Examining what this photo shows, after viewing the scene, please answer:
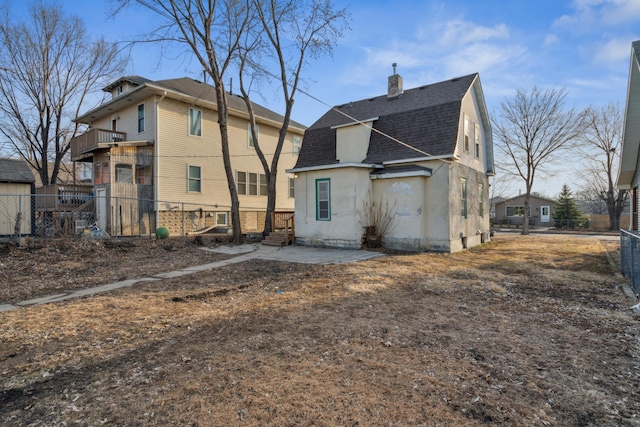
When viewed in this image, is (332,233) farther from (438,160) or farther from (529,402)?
(529,402)

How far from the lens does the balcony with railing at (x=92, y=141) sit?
16.8 meters

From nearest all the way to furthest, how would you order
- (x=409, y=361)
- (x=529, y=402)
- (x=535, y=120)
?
(x=529, y=402), (x=409, y=361), (x=535, y=120)

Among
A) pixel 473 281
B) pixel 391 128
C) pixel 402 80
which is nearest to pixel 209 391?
→ pixel 473 281

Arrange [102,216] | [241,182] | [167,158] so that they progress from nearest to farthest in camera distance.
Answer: [102,216], [167,158], [241,182]

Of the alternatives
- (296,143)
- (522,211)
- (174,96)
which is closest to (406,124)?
(174,96)

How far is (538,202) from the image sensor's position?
1625 inches

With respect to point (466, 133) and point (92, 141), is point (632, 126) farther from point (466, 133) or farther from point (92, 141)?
point (92, 141)

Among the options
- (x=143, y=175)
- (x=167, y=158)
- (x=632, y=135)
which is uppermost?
(x=167, y=158)

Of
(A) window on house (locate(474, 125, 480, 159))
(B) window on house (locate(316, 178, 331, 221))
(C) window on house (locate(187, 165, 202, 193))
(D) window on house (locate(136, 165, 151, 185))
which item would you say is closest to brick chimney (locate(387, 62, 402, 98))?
(A) window on house (locate(474, 125, 480, 159))

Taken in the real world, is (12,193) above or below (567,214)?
above

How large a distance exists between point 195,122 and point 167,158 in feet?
9.02

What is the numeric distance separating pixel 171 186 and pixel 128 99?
500cm

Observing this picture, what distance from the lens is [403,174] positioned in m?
12.1

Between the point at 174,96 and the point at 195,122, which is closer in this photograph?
the point at 174,96
